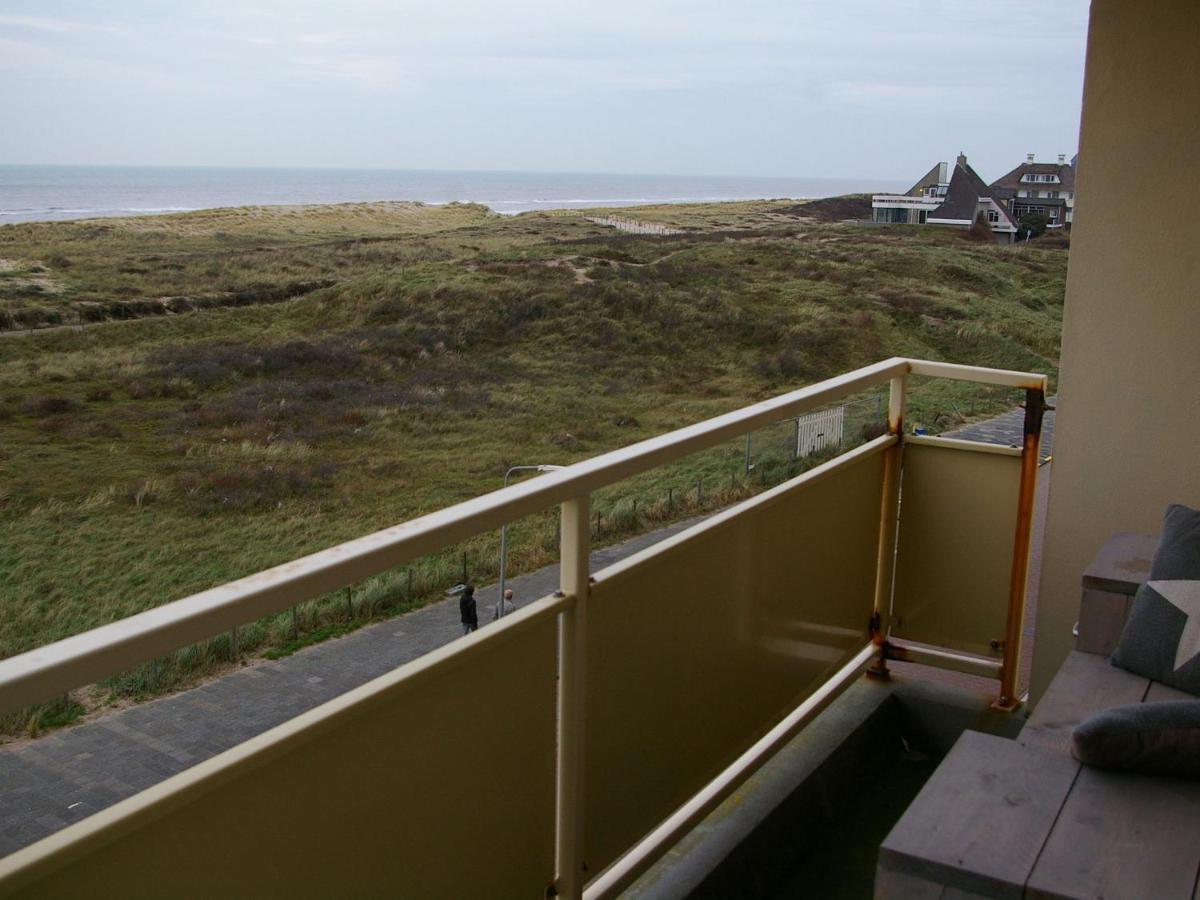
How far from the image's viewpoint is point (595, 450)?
2452 cm

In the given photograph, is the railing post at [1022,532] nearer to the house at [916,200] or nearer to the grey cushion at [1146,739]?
the grey cushion at [1146,739]

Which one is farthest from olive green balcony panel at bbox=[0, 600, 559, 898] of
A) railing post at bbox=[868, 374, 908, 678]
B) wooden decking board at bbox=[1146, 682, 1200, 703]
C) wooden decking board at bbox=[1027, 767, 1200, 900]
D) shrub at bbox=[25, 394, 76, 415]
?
shrub at bbox=[25, 394, 76, 415]

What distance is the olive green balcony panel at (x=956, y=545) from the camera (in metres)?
2.04

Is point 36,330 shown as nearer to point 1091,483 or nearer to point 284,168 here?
point 1091,483

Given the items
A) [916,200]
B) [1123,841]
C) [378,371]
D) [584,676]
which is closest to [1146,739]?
[1123,841]

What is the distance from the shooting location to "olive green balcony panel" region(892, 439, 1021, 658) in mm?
2035

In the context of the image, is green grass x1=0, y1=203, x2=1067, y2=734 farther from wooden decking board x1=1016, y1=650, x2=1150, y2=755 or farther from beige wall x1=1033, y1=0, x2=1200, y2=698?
wooden decking board x1=1016, y1=650, x2=1150, y2=755

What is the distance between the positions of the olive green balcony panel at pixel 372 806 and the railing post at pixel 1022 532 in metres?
1.18

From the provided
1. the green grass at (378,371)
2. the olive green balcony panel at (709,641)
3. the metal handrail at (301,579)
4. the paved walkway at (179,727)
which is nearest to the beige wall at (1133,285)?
the olive green balcony panel at (709,641)

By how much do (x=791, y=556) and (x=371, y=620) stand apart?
1313 centimetres

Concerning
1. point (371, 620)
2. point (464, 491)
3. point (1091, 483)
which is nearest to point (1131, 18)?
point (1091, 483)

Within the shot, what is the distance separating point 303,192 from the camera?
268ft

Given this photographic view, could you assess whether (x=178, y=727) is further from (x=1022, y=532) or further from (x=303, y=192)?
(x=303, y=192)

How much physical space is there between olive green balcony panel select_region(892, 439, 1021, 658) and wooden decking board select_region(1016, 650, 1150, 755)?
652 millimetres
